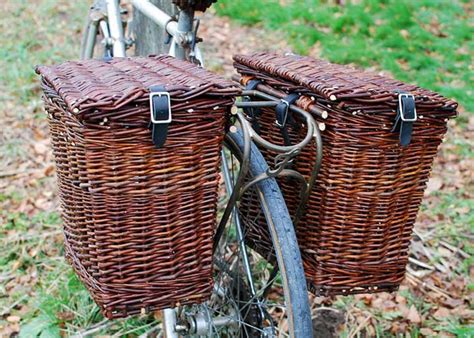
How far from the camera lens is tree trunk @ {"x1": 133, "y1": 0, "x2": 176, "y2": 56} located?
3166mm

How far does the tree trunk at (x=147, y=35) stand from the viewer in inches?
125

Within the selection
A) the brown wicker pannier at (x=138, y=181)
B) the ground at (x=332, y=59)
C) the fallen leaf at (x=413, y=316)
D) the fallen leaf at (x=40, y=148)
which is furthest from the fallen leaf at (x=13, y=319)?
the fallen leaf at (x=413, y=316)

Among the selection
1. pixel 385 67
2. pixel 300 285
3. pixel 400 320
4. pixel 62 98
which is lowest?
pixel 400 320

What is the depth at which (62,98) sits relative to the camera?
1527mm

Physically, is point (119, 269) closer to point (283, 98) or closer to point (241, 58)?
point (283, 98)

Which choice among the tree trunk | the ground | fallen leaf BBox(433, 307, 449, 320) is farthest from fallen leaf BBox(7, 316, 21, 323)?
fallen leaf BBox(433, 307, 449, 320)

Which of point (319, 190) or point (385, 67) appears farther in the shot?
point (385, 67)

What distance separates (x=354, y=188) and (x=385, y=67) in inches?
138

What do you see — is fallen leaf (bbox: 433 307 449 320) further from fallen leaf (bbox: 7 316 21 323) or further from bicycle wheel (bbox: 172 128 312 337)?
fallen leaf (bbox: 7 316 21 323)

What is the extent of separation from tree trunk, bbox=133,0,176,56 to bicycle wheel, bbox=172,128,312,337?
1.14 m

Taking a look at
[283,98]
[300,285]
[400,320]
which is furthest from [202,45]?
[300,285]

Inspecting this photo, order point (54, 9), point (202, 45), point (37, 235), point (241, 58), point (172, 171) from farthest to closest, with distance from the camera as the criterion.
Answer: point (54, 9) → point (202, 45) → point (37, 235) → point (241, 58) → point (172, 171)

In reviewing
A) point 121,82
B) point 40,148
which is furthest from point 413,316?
point 40,148

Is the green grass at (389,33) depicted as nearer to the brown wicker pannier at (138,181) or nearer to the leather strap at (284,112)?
the leather strap at (284,112)
